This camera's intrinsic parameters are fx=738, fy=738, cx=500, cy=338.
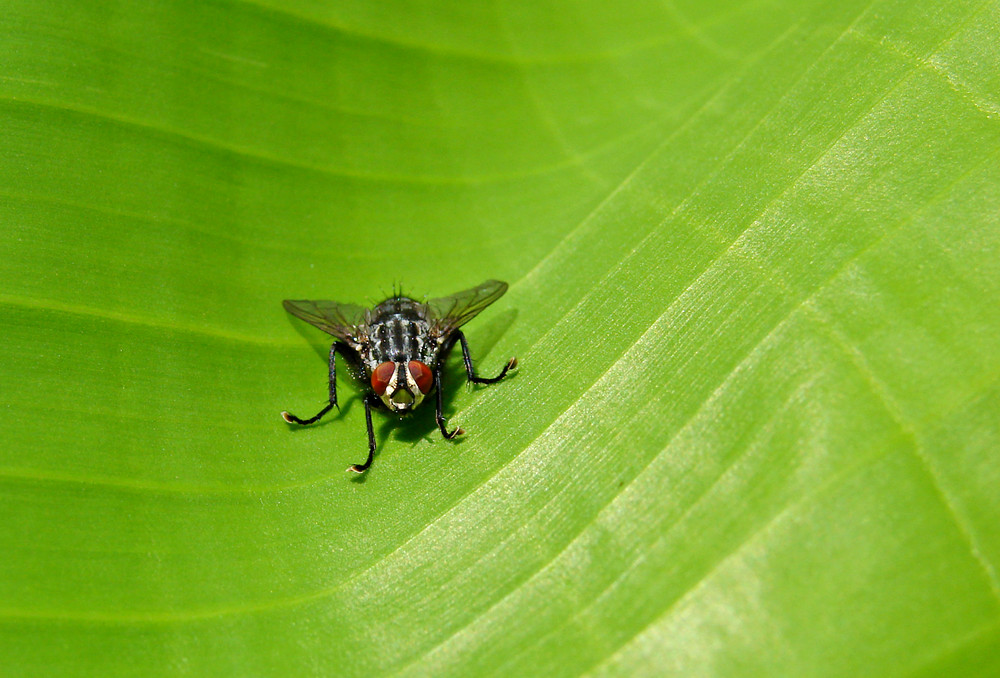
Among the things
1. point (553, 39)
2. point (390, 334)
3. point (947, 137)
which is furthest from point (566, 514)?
point (553, 39)

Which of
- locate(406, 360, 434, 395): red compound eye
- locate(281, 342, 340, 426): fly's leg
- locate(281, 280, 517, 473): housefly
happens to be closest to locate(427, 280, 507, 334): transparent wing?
locate(281, 280, 517, 473): housefly

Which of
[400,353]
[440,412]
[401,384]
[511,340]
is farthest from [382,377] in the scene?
[511,340]

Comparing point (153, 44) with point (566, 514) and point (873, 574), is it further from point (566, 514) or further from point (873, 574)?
point (873, 574)

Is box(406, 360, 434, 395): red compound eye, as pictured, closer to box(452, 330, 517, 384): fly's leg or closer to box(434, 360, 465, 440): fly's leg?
box(434, 360, 465, 440): fly's leg

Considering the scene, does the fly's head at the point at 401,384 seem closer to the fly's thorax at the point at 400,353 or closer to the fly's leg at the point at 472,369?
the fly's thorax at the point at 400,353

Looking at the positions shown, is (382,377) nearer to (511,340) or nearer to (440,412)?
(440,412)

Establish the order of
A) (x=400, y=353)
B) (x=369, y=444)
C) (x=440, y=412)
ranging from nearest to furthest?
1. (x=369, y=444)
2. (x=440, y=412)
3. (x=400, y=353)
